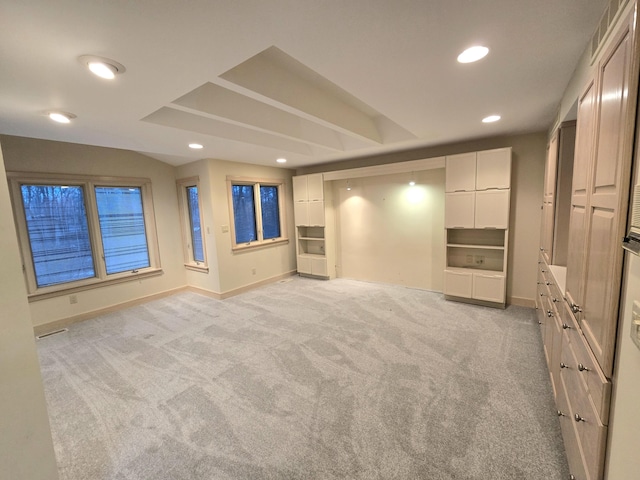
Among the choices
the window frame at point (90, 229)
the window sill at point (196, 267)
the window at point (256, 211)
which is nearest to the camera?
the window frame at point (90, 229)

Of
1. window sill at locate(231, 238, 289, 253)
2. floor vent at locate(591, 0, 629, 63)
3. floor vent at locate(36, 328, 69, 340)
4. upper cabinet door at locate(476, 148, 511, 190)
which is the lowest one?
floor vent at locate(36, 328, 69, 340)

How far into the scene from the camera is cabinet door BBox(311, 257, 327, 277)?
5.80 metres

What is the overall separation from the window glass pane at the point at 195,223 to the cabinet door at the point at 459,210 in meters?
4.28

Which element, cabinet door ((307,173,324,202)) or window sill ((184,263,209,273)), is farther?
cabinet door ((307,173,324,202))

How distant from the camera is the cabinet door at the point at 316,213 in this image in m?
5.68

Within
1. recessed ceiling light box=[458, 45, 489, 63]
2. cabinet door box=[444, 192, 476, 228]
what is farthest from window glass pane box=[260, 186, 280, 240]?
recessed ceiling light box=[458, 45, 489, 63]

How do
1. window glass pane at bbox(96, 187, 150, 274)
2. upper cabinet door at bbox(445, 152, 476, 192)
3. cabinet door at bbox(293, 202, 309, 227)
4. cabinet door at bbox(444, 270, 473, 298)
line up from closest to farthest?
upper cabinet door at bbox(445, 152, 476, 192) → cabinet door at bbox(444, 270, 473, 298) → window glass pane at bbox(96, 187, 150, 274) → cabinet door at bbox(293, 202, 309, 227)

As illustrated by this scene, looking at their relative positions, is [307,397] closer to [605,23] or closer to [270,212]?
[605,23]

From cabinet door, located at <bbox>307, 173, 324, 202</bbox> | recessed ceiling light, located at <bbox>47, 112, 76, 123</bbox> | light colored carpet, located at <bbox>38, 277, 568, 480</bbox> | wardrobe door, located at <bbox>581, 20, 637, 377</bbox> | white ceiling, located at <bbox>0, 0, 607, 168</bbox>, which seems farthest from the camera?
cabinet door, located at <bbox>307, 173, 324, 202</bbox>

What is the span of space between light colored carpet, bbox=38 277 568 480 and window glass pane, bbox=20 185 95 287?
0.83 metres

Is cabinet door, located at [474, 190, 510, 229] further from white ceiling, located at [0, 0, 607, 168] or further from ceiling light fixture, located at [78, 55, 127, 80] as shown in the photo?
ceiling light fixture, located at [78, 55, 127, 80]

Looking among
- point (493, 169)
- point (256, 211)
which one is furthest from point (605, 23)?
point (256, 211)

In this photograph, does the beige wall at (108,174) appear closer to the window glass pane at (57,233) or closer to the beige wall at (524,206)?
the window glass pane at (57,233)

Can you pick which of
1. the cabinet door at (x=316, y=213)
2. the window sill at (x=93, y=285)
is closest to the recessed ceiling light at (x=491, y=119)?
the cabinet door at (x=316, y=213)
